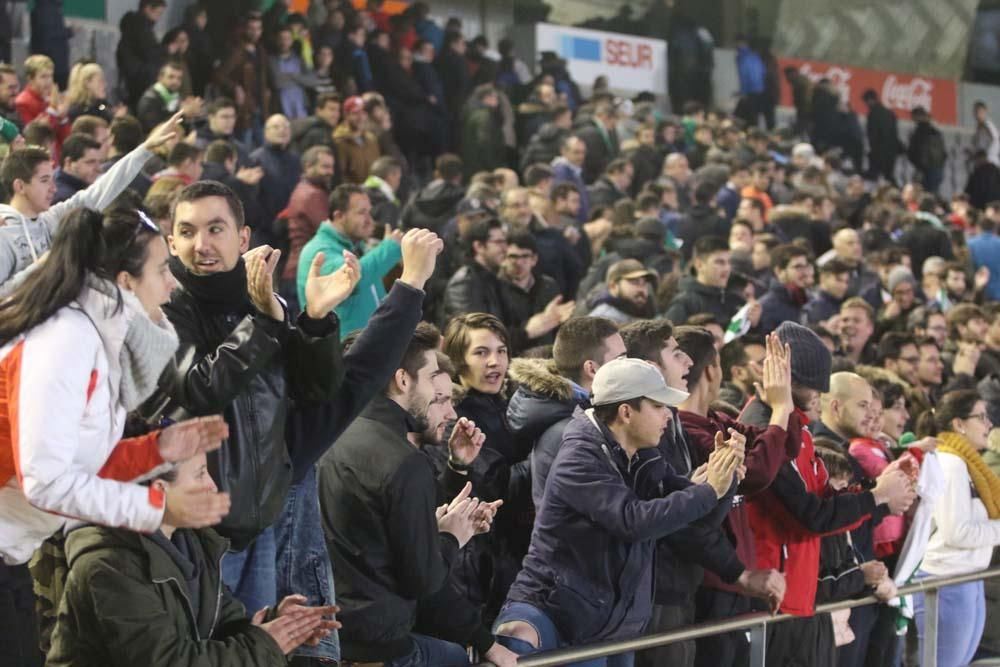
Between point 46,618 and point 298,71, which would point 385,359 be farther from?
point 298,71

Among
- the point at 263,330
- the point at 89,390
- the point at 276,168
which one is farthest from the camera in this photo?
the point at 276,168

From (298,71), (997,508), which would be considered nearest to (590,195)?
(298,71)

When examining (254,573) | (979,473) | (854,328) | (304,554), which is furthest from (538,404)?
(854,328)

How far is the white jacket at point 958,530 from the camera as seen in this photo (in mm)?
7082

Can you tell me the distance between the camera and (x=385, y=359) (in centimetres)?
450

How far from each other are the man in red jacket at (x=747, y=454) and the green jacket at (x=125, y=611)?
249 cm

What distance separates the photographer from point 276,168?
38.3ft

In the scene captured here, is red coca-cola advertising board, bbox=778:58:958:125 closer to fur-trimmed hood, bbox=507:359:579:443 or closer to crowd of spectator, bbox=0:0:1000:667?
crowd of spectator, bbox=0:0:1000:667

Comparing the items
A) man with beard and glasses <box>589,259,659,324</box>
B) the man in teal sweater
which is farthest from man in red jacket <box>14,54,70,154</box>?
man with beard and glasses <box>589,259,659,324</box>

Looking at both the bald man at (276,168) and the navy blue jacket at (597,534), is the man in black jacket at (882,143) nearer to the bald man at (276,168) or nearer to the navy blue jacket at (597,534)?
the bald man at (276,168)

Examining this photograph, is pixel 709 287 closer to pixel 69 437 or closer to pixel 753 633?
pixel 753 633

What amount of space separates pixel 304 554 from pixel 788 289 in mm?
6678

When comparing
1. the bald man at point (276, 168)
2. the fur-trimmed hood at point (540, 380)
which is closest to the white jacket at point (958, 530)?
the fur-trimmed hood at point (540, 380)

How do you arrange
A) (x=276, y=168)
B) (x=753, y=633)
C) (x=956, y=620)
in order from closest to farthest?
1. (x=753, y=633)
2. (x=956, y=620)
3. (x=276, y=168)
